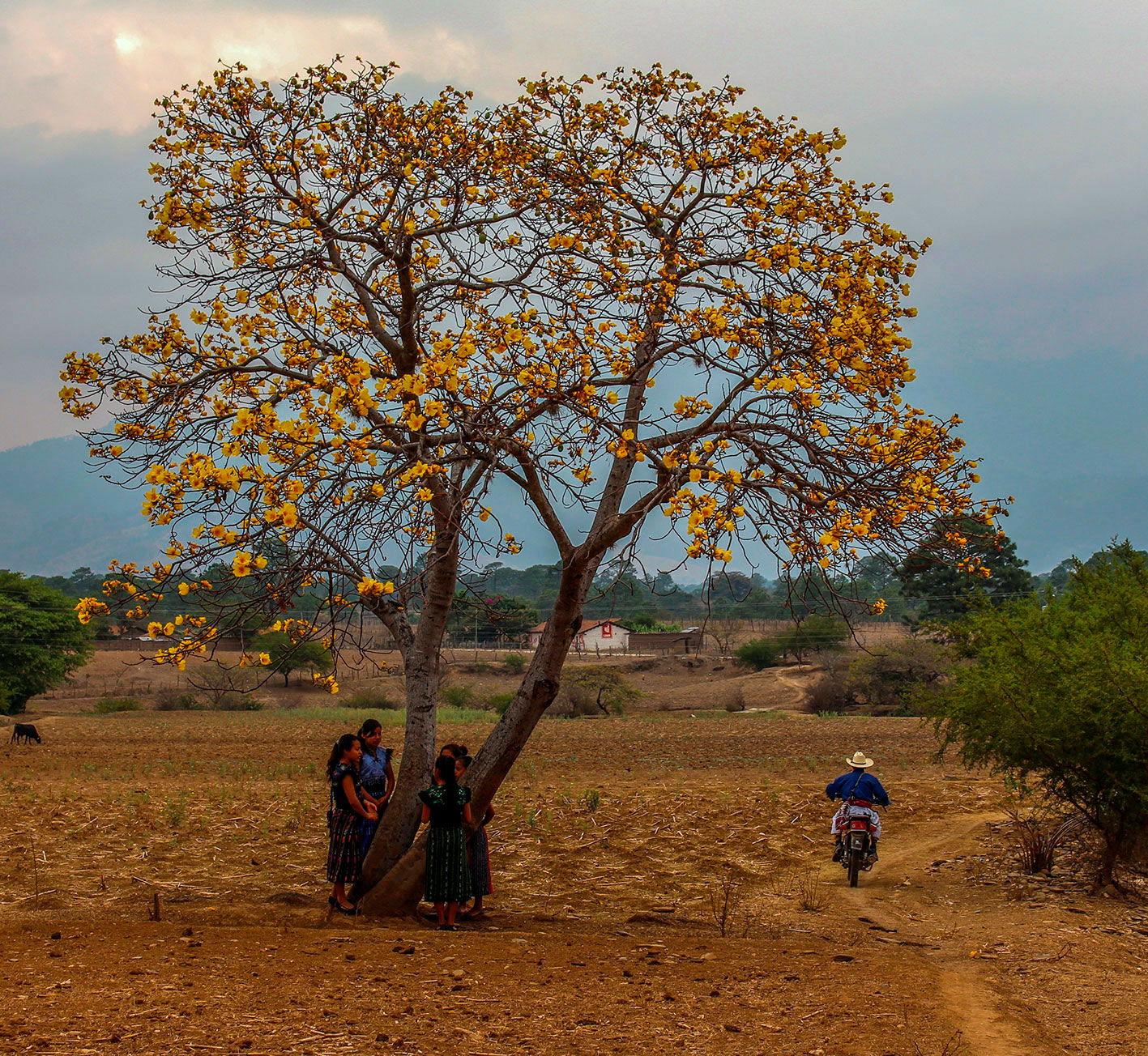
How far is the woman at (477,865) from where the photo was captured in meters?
8.52

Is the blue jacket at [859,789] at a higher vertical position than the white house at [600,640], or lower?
higher

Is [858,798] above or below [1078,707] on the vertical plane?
below

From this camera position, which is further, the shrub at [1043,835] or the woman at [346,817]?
the shrub at [1043,835]

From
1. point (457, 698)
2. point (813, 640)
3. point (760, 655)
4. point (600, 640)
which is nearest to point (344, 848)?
point (457, 698)

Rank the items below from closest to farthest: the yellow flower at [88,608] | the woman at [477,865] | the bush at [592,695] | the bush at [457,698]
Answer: the yellow flower at [88,608], the woman at [477,865], the bush at [592,695], the bush at [457,698]

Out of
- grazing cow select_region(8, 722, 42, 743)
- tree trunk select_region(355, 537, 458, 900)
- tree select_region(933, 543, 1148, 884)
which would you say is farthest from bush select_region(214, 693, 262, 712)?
tree select_region(933, 543, 1148, 884)

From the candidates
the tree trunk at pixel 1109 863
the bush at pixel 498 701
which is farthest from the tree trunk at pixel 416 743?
the bush at pixel 498 701

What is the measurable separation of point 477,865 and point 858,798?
4180mm

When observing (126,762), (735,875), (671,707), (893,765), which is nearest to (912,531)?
(735,875)

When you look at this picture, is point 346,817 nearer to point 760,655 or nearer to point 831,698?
point 831,698

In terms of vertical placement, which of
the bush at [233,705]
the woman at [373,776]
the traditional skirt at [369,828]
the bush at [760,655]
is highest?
the woman at [373,776]

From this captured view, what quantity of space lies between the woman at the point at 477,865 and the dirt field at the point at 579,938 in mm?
331

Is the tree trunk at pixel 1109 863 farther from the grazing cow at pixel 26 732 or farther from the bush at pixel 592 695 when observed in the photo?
the bush at pixel 592 695

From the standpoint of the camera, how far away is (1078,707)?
29.7 feet
